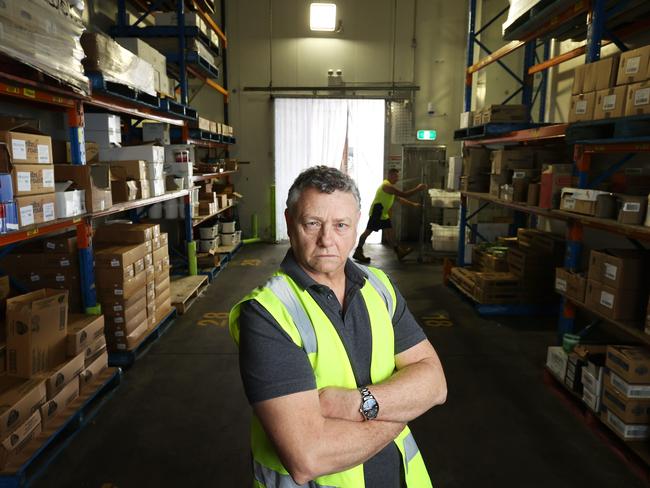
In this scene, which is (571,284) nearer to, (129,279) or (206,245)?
(129,279)

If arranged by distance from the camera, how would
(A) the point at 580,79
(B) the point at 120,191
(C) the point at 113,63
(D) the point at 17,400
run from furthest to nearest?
(B) the point at 120,191 < (C) the point at 113,63 < (A) the point at 580,79 < (D) the point at 17,400

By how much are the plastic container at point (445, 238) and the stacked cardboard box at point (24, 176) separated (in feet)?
25.0

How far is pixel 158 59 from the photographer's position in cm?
584

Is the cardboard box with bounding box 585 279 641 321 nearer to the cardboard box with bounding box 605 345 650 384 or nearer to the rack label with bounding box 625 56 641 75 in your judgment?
the cardboard box with bounding box 605 345 650 384

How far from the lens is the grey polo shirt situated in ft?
4.37

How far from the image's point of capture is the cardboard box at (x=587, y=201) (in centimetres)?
370

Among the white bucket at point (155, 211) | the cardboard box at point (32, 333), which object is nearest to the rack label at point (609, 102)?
the cardboard box at point (32, 333)

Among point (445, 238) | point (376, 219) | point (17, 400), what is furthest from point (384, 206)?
point (17, 400)

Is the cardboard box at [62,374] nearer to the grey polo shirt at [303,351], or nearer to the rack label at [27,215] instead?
the rack label at [27,215]

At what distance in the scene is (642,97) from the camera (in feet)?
10.8

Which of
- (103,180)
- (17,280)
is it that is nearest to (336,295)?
(103,180)

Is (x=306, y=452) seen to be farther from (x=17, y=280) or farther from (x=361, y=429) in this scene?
(x=17, y=280)

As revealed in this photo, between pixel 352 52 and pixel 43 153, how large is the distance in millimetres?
8970

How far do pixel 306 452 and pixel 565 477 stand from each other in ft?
8.39
